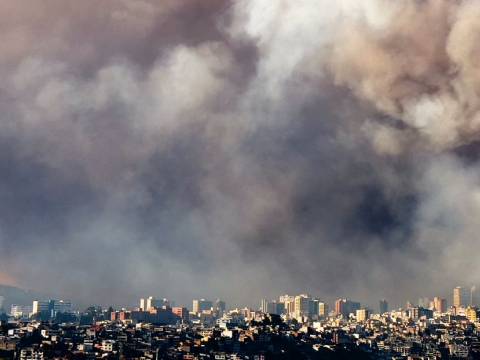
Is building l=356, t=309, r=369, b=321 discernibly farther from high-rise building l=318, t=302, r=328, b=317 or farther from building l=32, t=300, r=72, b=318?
building l=32, t=300, r=72, b=318

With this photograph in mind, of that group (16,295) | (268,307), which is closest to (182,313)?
(268,307)

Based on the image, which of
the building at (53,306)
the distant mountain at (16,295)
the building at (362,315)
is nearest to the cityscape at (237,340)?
the building at (362,315)

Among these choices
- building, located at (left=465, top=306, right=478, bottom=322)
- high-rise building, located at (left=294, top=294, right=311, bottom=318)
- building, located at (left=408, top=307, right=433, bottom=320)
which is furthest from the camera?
high-rise building, located at (left=294, top=294, right=311, bottom=318)

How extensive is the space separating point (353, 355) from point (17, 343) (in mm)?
18696

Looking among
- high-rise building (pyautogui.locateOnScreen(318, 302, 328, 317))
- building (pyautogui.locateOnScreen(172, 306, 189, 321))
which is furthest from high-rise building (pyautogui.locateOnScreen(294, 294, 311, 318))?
building (pyautogui.locateOnScreen(172, 306, 189, 321))

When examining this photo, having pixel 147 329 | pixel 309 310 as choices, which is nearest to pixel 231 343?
pixel 147 329

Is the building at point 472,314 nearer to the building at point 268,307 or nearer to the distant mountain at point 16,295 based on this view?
the building at point 268,307

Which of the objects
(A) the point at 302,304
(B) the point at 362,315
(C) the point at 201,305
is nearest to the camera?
(B) the point at 362,315

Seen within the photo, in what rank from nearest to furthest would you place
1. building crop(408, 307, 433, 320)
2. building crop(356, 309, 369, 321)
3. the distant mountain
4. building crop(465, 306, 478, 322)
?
building crop(465, 306, 478, 322) < building crop(356, 309, 369, 321) < building crop(408, 307, 433, 320) < the distant mountain

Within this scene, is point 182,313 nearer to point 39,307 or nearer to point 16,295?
point 39,307

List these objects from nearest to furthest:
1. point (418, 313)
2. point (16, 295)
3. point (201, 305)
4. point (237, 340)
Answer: point (237, 340), point (418, 313), point (201, 305), point (16, 295)

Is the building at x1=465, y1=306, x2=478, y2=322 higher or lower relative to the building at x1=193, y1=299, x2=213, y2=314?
lower

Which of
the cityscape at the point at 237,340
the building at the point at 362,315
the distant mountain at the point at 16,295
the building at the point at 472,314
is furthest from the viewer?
the distant mountain at the point at 16,295

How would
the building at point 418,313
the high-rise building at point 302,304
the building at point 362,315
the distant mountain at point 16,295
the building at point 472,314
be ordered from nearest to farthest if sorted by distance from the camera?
the building at point 472,314 < the building at point 362,315 < the building at point 418,313 < the high-rise building at point 302,304 < the distant mountain at point 16,295
